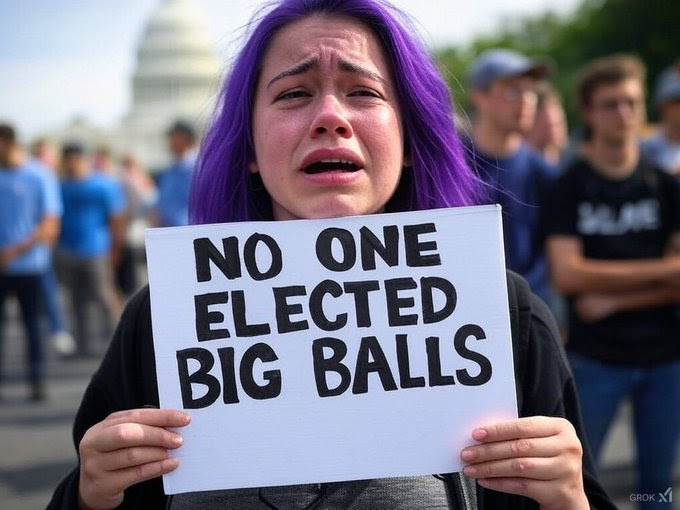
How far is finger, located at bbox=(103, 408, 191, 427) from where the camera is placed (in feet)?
4.78

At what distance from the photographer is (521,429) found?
4.72 ft

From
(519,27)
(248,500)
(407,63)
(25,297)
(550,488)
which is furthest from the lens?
(519,27)

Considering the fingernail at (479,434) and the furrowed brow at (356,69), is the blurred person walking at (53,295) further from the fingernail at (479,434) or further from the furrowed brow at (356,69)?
the fingernail at (479,434)

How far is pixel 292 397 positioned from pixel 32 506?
3378 mm

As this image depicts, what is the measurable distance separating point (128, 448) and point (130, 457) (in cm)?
1

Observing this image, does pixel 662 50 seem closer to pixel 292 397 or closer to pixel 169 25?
pixel 292 397

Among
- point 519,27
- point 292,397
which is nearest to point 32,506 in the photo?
point 292,397

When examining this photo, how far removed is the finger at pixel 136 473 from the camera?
4.77ft

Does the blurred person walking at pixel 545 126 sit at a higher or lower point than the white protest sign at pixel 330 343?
higher

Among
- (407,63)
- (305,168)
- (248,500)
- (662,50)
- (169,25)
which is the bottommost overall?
(248,500)

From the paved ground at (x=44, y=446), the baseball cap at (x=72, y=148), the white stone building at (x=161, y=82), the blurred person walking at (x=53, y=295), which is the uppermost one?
the white stone building at (x=161, y=82)

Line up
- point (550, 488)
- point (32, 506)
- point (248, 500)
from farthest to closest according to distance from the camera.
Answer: point (32, 506) < point (248, 500) < point (550, 488)

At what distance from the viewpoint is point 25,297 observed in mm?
7125

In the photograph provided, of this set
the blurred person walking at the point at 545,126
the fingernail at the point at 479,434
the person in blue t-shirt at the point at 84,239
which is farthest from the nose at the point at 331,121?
the person in blue t-shirt at the point at 84,239
